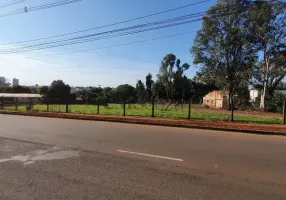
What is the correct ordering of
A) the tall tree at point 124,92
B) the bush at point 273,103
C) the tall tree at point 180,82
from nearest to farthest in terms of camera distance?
the bush at point 273,103 → the tall tree at point 124,92 → the tall tree at point 180,82

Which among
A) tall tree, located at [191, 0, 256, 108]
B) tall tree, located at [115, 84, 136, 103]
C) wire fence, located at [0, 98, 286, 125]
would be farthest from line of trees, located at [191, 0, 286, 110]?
tall tree, located at [115, 84, 136, 103]

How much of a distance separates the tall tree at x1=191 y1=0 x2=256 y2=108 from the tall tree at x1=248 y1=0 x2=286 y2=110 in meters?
1.77

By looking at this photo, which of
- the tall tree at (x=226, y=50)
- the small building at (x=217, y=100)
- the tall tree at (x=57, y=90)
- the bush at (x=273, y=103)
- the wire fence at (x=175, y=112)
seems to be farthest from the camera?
the tall tree at (x=57, y=90)

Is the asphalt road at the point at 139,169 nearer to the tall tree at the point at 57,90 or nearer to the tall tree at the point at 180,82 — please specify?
the tall tree at the point at 57,90

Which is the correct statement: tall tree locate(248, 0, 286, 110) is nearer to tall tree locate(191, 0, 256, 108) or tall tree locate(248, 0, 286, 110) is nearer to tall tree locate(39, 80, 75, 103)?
tall tree locate(191, 0, 256, 108)

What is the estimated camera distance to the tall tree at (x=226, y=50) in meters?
39.1

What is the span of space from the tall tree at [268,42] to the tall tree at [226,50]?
1.77m

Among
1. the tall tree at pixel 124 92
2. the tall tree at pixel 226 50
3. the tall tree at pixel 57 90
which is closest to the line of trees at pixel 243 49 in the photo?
the tall tree at pixel 226 50

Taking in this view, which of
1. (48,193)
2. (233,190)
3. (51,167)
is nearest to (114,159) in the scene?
(51,167)

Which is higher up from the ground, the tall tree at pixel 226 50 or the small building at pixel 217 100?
the tall tree at pixel 226 50

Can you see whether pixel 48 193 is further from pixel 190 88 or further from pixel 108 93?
pixel 190 88

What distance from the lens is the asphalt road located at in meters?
5.21

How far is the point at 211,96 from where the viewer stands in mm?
50500

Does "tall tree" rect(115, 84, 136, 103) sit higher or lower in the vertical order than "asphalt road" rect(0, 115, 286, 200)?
higher
